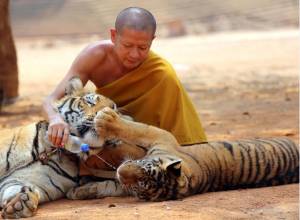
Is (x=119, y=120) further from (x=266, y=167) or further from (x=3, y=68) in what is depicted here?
(x=3, y=68)

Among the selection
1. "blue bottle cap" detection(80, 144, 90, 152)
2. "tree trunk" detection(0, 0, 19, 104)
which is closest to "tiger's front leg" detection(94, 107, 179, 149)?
"blue bottle cap" detection(80, 144, 90, 152)

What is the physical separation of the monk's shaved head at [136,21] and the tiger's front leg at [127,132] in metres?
0.53

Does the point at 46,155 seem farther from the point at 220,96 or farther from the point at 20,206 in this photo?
the point at 220,96

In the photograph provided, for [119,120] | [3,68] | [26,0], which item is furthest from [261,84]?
[26,0]

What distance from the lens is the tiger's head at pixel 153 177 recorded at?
3709 millimetres

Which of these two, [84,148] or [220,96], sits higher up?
[84,148]

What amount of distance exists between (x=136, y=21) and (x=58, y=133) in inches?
32.4

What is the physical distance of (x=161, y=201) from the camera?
12.8 ft

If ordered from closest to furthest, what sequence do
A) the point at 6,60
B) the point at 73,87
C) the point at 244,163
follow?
1. the point at 244,163
2. the point at 73,87
3. the point at 6,60

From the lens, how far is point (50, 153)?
4262 mm

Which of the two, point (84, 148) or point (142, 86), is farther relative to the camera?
point (142, 86)

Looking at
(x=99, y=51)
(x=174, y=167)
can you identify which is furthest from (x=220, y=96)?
(x=174, y=167)

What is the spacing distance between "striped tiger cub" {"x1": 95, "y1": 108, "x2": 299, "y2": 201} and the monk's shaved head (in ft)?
1.78

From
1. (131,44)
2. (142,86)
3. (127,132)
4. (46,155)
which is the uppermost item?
(131,44)
